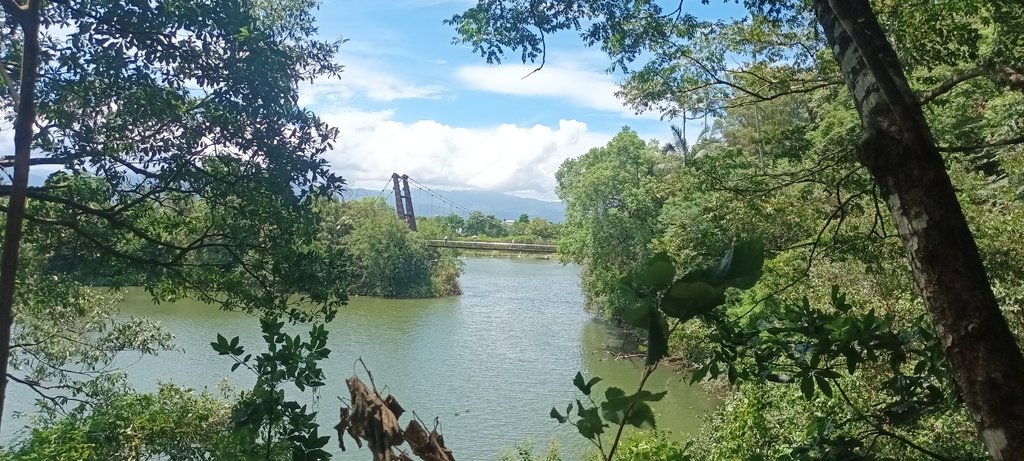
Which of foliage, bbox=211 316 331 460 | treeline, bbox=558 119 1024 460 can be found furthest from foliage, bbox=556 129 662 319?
foliage, bbox=211 316 331 460

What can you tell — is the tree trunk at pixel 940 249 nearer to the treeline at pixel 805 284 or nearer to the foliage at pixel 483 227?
the treeline at pixel 805 284

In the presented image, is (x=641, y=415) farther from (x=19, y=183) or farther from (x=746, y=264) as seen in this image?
(x=19, y=183)

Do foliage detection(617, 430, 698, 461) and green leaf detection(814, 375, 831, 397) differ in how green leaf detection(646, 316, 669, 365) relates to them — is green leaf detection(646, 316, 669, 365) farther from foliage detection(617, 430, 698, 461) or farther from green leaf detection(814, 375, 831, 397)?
foliage detection(617, 430, 698, 461)

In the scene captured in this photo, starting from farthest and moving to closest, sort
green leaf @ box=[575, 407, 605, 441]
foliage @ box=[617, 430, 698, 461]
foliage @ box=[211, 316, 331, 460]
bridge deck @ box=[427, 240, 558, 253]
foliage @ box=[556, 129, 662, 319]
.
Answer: bridge deck @ box=[427, 240, 558, 253]
foliage @ box=[556, 129, 662, 319]
foliage @ box=[617, 430, 698, 461]
foliage @ box=[211, 316, 331, 460]
green leaf @ box=[575, 407, 605, 441]

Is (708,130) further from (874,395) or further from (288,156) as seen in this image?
(288,156)

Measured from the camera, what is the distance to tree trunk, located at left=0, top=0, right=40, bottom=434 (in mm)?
1821

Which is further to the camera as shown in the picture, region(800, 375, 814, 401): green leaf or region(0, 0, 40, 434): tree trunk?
region(0, 0, 40, 434): tree trunk

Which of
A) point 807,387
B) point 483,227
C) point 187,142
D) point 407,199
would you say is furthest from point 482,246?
point 807,387

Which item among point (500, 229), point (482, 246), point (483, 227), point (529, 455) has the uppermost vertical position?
point (483, 227)

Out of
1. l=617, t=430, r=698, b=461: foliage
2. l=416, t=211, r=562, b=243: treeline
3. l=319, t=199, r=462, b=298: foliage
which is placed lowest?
l=617, t=430, r=698, b=461: foliage

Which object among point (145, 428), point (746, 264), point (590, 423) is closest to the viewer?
point (746, 264)

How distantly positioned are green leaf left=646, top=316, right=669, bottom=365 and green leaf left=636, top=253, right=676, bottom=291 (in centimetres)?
3

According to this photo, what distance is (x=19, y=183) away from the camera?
197cm

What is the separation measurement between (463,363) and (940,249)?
10580 mm
